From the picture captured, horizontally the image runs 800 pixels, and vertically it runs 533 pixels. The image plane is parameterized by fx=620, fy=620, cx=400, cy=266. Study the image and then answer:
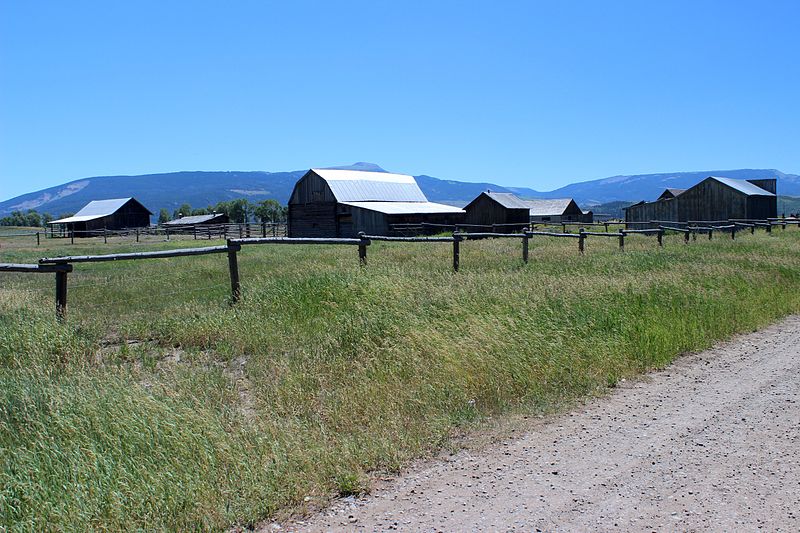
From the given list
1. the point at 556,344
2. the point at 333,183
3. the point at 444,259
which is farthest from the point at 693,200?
the point at 556,344

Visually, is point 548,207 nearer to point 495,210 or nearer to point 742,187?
point 495,210

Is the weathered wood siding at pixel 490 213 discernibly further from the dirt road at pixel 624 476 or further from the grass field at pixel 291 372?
the dirt road at pixel 624 476

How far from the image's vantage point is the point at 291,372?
22.4 feet

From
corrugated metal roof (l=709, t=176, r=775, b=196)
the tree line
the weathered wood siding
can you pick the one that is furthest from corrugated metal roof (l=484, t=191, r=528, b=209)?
the tree line

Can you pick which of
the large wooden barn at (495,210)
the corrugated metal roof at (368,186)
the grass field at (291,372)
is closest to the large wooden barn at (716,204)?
the large wooden barn at (495,210)

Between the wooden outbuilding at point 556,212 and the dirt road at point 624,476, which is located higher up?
the wooden outbuilding at point 556,212

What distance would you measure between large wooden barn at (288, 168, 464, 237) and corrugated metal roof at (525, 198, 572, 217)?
1123 inches

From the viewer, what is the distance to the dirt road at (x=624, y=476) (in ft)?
12.4

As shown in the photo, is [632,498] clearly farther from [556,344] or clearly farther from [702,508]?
A: [556,344]

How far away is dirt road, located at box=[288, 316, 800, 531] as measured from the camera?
12.4 ft

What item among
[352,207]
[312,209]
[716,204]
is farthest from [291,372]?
[312,209]

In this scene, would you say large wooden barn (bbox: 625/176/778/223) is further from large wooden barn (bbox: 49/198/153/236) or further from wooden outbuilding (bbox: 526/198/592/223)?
large wooden barn (bbox: 49/198/153/236)

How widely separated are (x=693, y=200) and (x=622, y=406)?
147 ft

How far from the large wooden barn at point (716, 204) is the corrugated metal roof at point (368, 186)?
63.9 ft
